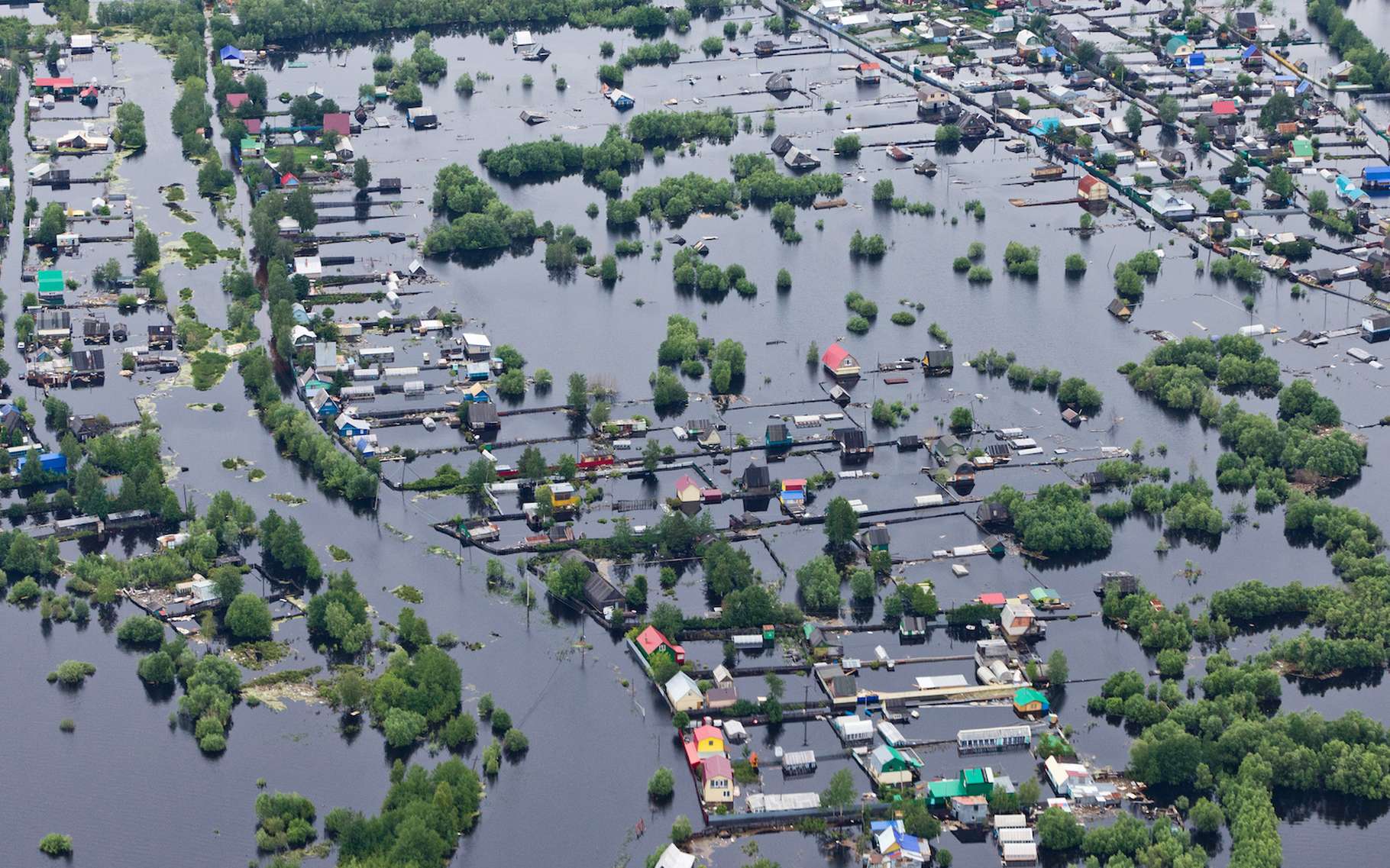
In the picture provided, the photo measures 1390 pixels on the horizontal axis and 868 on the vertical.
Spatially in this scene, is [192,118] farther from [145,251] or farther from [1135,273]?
[1135,273]

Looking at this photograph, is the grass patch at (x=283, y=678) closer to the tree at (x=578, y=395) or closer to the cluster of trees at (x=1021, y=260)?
the tree at (x=578, y=395)

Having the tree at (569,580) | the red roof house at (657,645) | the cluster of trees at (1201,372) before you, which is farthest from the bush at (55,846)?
the cluster of trees at (1201,372)

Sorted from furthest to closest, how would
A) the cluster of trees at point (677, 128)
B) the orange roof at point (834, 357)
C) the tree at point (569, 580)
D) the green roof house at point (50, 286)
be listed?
1. the cluster of trees at point (677, 128)
2. the green roof house at point (50, 286)
3. the orange roof at point (834, 357)
4. the tree at point (569, 580)

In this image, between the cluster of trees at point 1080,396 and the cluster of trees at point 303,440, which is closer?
the cluster of trees at point 303,440

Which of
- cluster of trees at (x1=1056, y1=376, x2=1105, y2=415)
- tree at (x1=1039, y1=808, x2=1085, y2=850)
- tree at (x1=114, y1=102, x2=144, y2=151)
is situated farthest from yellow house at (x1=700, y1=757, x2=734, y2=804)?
tree at (x1=114, y1=102, x2=144, y2=151)

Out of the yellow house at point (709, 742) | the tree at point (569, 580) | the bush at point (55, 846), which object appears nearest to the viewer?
the bush at point (55, 846)

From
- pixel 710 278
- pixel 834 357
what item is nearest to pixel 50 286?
pixel 710 278

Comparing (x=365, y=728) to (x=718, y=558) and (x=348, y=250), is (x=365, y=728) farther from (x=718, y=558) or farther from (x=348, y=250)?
(x=348, y=250)
